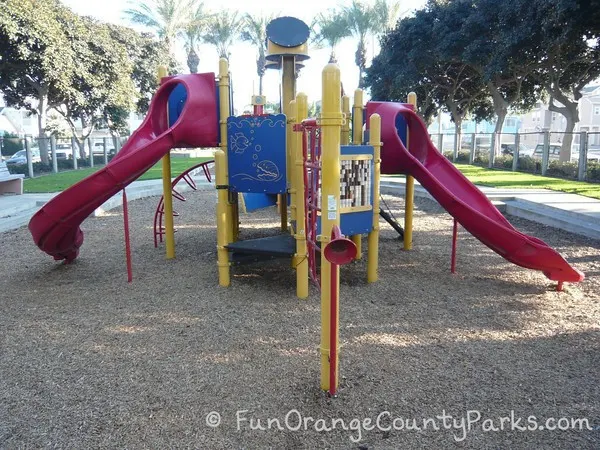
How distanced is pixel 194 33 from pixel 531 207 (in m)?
35.4

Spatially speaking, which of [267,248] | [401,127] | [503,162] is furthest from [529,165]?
[267,248]

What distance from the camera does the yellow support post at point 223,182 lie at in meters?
5.14

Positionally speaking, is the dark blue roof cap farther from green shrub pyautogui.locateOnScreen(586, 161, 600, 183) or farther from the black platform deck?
green shrub pyautogui.locateOnScreen(586, 161, 600, 183)

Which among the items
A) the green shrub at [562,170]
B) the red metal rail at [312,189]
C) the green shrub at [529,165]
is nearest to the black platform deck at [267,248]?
the red metal rail at [312,189]

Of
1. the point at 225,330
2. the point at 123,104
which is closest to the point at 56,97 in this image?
the point at 123,104

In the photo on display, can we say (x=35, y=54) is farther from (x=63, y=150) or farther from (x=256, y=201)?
(x=256, y=201)

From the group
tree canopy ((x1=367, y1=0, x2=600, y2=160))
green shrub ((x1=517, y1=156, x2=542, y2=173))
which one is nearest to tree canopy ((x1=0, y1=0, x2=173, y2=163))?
tree canopy ((x1=367, y1=0, x2=600, y2=160))

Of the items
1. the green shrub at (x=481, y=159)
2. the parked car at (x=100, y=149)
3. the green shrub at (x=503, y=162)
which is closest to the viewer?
the green shrub at (x=503, y=162)

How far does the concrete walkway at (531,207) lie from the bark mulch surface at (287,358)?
2513mm

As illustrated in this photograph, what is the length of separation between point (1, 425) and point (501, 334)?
144 inches

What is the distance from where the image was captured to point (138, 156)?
5180 millimetres

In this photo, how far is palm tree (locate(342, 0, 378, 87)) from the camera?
3772cm

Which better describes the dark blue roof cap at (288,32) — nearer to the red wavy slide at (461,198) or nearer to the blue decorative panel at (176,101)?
the red wavy slide at (461,198)

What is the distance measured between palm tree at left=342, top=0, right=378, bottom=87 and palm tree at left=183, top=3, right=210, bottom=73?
11.2 meters
